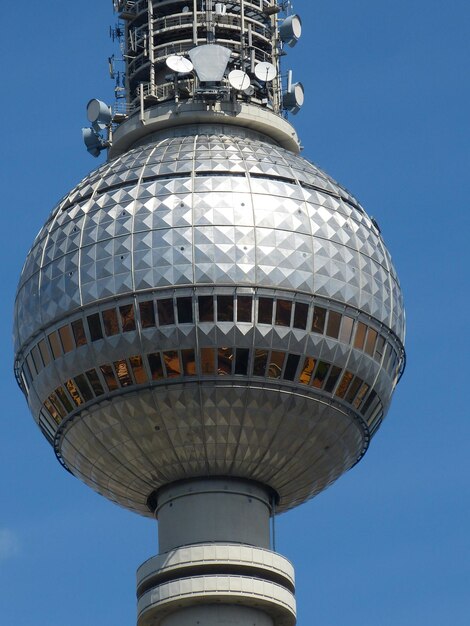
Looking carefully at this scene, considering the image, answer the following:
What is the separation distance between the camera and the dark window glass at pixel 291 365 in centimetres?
8619

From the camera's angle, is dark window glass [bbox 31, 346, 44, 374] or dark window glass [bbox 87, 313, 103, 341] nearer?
dark window glass [bbox 87, 313, 103, 341]

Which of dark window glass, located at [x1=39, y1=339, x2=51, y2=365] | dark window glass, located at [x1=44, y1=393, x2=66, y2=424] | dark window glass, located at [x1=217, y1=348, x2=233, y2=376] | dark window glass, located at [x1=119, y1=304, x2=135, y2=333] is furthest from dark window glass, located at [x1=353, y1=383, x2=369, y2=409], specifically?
dark window glass, located at [x1=39, y1=339, x2=51, y2=365]

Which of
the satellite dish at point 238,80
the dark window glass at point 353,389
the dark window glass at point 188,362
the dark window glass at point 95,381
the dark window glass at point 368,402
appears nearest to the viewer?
the dark window glass at point 188,362

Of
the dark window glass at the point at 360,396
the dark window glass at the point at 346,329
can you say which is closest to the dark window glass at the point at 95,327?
the dark window glass at the point at 346,329

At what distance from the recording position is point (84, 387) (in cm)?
8738

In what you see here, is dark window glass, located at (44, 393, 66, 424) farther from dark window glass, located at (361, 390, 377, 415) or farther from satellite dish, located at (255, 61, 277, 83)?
satellite dish, located at (255, 61, 277, 83)

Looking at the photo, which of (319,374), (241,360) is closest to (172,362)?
(241,360)

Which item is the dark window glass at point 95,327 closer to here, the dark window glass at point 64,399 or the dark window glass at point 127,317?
the dark window glass at point 127,317

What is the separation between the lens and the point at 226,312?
85.5 m

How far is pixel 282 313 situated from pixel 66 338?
9.45 meters

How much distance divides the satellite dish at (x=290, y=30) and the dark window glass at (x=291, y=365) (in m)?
18.7

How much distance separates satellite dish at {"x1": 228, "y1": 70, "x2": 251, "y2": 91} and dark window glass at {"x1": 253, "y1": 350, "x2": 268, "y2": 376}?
1422 cm

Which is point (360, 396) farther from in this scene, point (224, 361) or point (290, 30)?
point (290, 30)

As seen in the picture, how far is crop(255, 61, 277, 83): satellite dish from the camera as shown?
95000mm
